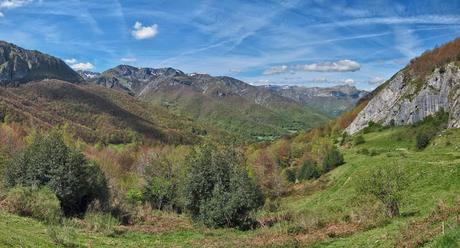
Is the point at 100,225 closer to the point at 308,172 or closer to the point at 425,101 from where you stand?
the point at 308,172

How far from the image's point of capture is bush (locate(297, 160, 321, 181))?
100 meters

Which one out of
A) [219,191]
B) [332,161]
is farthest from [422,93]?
[219,191]

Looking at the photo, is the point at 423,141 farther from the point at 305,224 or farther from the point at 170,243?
the point at 170,243

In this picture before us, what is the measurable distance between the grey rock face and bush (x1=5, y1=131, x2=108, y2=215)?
84.0 meters

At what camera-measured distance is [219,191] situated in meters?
46.7

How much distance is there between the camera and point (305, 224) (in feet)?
115

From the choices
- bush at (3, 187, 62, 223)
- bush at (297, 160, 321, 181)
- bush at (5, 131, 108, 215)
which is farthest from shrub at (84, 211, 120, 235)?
bush at (297, 160, 321, 181)

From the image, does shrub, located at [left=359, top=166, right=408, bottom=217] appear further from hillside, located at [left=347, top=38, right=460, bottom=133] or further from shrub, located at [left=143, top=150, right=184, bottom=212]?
hillside, located at [left=347, top=38, right=460, bottom=133]

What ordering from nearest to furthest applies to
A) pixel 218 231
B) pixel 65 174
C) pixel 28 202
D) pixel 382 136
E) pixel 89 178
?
pixel 28 202 < pixel 218 231 < pixel 65 174 < pixel 89 178 < pixel 382 136

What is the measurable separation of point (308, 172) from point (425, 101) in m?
46.4

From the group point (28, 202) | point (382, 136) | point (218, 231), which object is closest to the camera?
point (28, 202)

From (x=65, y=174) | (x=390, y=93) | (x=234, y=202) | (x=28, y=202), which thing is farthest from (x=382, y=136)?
(x=28, y=202)

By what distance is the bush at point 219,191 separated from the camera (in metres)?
45.0

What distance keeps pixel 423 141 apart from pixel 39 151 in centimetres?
7461
